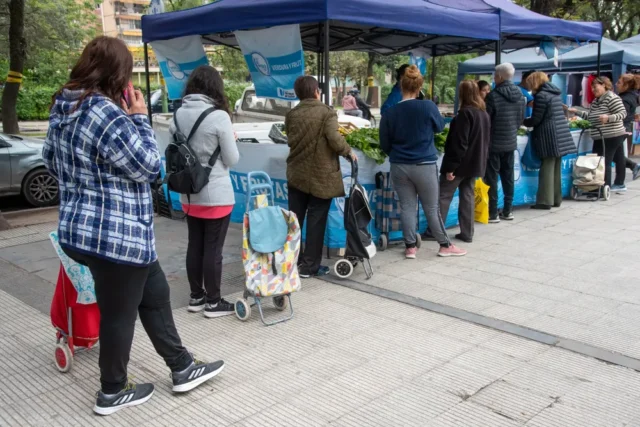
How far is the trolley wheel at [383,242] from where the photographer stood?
253 inches

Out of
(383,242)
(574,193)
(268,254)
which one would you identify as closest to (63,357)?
(268,254)

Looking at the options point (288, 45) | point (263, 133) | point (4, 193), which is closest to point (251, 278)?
point (288, 45)

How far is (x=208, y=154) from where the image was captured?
4215mm

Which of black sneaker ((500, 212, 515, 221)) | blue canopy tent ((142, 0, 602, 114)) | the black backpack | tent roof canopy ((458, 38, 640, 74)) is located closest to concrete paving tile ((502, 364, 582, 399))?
the black backpack

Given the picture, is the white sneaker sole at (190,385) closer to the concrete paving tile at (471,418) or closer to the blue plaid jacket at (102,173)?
the blue plaid jacket at (102,173)

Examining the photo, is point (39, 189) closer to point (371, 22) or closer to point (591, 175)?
point (371, 22)

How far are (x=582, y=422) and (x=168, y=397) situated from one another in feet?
7.13

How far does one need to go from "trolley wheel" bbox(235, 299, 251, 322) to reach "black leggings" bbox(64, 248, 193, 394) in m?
1.09

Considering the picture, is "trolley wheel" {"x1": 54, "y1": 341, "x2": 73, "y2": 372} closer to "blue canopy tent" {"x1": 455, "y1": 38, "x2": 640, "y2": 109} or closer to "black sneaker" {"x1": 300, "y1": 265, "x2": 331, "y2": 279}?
"black sneaker" {"x1": 300, "y1": 265, "x2": 331, "y2": 279}

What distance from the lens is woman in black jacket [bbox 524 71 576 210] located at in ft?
26.3

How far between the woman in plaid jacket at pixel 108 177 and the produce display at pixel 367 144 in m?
3.36

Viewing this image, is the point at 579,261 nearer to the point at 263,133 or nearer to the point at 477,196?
the point at 477,196

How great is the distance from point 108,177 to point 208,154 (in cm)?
139

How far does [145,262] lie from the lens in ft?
9.75
